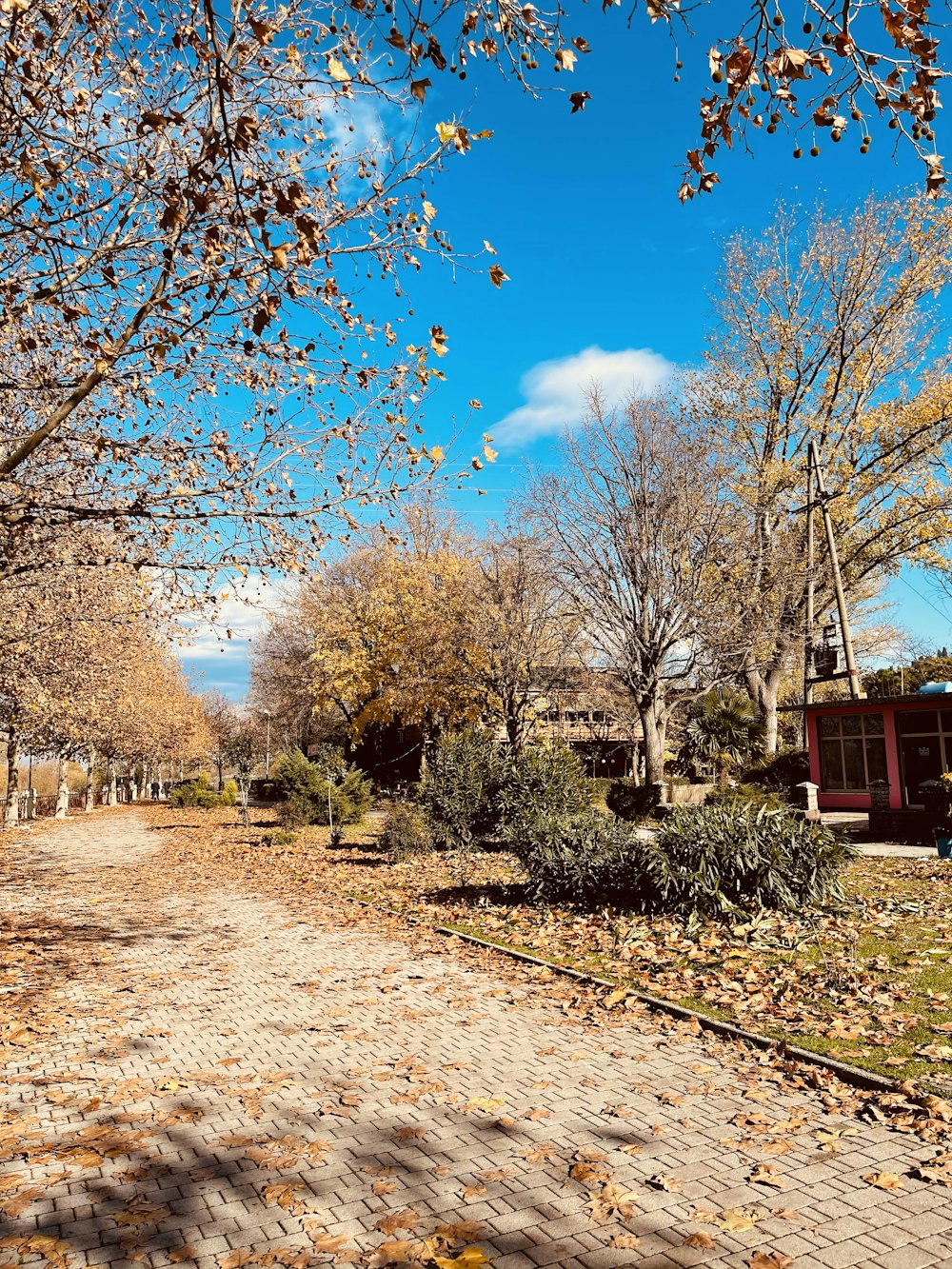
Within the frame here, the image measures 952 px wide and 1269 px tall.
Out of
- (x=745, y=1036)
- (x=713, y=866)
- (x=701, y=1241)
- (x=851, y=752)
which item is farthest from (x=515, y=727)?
(x=701, y=1241)

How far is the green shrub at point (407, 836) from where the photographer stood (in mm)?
17047

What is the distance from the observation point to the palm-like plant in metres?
23.5

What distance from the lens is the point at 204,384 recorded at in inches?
311

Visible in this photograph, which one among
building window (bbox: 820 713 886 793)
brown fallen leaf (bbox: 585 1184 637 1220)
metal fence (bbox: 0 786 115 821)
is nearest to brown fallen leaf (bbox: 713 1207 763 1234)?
brown fallen leaf (bbox: 585 1184 637 1220)

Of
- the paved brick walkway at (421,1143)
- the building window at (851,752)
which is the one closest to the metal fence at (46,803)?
the building window at (851,752)

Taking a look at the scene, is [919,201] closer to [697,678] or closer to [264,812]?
[697,678]

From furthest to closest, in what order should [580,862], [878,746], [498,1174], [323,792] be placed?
[323,792] → [878,746] → [580,862] → [498,1174]

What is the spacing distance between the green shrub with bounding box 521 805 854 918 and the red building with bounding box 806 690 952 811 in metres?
14.4

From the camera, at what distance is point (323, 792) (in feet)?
86.1

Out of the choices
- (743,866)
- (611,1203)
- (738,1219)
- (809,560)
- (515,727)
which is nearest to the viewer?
(738,1219)

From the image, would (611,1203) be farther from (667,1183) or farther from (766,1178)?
(766,1178)

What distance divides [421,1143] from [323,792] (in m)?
22.2

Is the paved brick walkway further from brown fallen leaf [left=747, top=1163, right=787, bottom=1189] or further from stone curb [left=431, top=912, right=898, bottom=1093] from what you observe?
stone curb [left=431, top=912, right=898, bottom=1093]

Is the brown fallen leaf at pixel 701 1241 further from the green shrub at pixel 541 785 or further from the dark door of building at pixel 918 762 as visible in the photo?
the dark door of building at pixel 918 762
